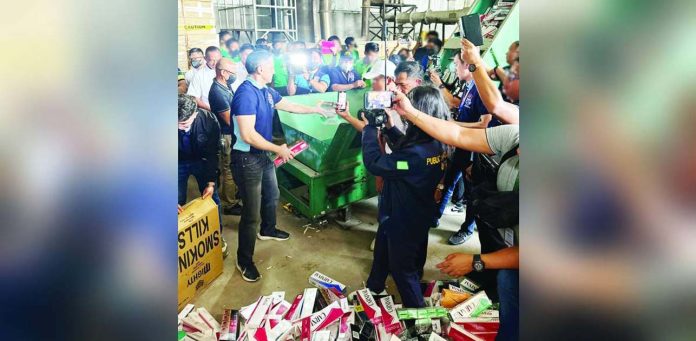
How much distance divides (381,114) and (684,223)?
1312mm

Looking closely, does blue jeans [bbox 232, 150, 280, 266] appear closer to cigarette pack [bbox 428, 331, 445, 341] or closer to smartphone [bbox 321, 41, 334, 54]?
smartphone [bbox 321, 41, 334, 54]

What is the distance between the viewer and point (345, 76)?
2.22m

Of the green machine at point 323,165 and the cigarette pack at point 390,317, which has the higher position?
the green machine at point 323,165

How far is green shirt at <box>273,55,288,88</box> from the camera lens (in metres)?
2.06

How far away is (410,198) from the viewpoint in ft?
5.81

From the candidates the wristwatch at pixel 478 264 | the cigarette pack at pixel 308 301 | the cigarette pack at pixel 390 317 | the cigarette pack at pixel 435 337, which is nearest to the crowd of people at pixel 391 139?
the wristwatch at pixel 478 264

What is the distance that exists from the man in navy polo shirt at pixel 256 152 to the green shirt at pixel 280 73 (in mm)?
58

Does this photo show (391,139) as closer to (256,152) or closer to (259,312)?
(256,152)

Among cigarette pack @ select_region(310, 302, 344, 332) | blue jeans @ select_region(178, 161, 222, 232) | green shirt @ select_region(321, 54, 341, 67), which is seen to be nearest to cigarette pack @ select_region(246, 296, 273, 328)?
cigarette pack @ select_region(310, 302, 344, 332)

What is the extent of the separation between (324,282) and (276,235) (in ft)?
1.36

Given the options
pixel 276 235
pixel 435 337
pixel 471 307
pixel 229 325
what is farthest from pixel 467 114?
pixel 229 325

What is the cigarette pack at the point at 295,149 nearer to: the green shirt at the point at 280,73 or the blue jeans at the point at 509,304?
the green shirt at the point at 280,73

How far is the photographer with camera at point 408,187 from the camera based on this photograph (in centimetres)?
171

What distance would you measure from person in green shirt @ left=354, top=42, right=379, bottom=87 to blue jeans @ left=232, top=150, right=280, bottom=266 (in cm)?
70
